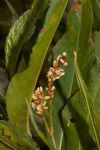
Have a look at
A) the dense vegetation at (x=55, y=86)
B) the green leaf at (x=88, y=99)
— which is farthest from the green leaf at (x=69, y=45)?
the green leaf at (x=88, y=99)

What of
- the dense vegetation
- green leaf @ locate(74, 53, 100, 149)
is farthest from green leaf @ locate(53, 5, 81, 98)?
green leaf @ locate(74, 53, 100, 149)

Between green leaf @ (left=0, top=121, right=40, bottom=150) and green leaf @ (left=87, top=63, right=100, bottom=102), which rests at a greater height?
green leaf @ (left=0, top=121, right=40, bottom=150)

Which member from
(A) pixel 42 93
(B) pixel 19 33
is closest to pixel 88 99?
(A) pixel 42 93

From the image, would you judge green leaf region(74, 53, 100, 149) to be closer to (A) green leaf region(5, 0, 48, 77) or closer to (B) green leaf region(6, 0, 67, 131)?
(B) green leaf region(6, 0, 67, 131)

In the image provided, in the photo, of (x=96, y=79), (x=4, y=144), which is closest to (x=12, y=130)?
(x=4, y=144)

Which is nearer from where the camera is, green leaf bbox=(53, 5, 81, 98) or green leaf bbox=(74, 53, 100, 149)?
green leaf bbox=(74, 53, 100, 149)

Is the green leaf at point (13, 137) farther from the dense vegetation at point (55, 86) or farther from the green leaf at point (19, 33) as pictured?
the green leaf at point (19, 33)

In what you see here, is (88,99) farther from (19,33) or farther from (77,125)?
(19,33)
